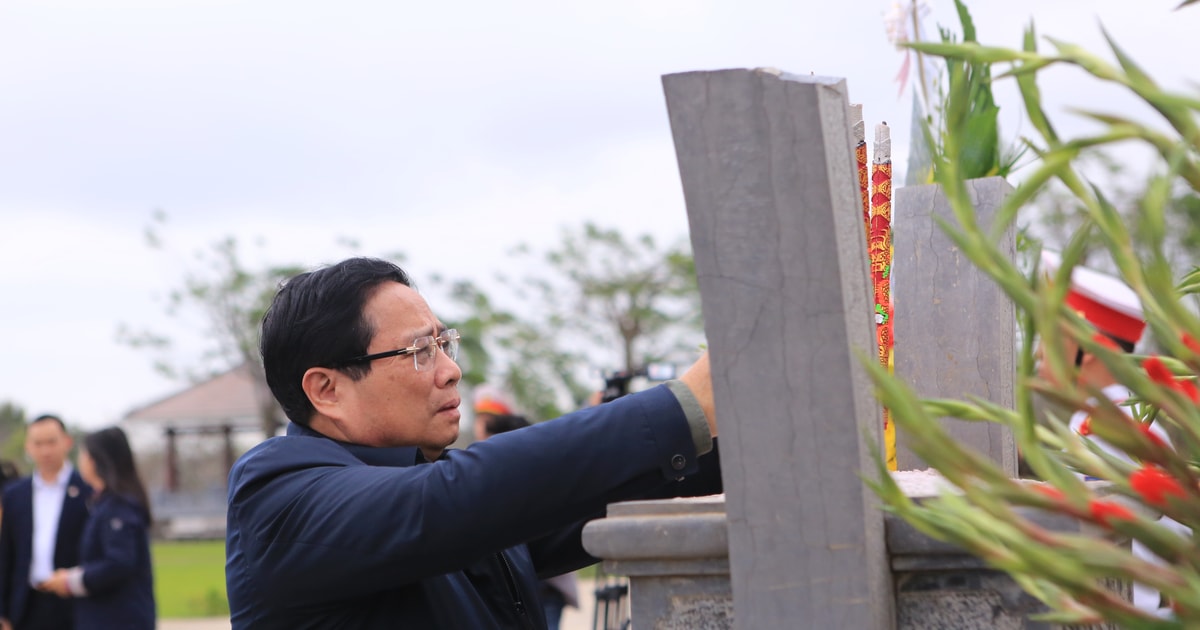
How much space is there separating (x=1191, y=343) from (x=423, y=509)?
0.91 metres

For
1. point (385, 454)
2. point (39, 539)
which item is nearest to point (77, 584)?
point (39, 539)

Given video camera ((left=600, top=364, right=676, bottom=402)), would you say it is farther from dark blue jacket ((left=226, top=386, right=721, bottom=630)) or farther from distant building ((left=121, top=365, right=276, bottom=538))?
distant building ((left=121, top=365, right=276, bottom=538))

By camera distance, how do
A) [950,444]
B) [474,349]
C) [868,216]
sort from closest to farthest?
[950,444] < [868,216] < [474,349]

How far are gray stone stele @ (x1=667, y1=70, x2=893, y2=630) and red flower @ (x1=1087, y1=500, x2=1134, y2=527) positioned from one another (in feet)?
1.39

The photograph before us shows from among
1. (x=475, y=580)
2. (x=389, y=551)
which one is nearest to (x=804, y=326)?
(x=389, y=551)

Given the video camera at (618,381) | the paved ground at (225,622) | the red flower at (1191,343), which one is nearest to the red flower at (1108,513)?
the red flower at (1191,343)

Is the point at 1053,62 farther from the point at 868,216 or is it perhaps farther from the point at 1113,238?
the point at 868,216

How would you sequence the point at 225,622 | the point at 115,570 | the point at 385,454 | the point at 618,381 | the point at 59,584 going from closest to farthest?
the point at 385,454 < the point at 115,570 < the point at 59,584 < the point at 618,381 < the point at 225,622

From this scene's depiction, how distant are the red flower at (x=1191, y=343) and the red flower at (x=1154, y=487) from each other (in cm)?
9

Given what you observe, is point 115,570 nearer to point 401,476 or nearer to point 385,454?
point 385,454

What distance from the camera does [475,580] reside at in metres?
1.96

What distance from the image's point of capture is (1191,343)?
2.91 ft

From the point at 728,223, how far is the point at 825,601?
39cm

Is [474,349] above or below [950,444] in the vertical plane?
below
